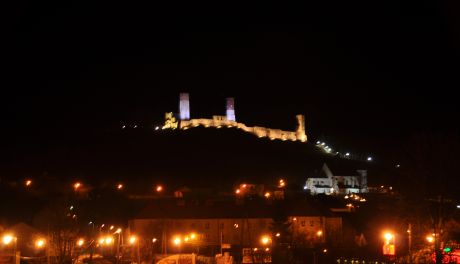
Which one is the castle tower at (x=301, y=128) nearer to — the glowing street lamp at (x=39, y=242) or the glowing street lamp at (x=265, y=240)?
the glowing street lamp at (x=265, y=240)

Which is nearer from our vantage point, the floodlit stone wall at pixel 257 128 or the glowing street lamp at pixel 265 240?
the glowing street lamp at pixel 265 240

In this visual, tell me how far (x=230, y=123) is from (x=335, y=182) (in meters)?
44.1

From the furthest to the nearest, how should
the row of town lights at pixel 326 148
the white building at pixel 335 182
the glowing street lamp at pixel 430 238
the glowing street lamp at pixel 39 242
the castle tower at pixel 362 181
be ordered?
the row of town lights at pixel 326 148
the white building at pixel 335 182
the castle tower at pixel 362 181
the glowing street lamp at pixel 39 242
the glowing street lamp at pixel 430 238

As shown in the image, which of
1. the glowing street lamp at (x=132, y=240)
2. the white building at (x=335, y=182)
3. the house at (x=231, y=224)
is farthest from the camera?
the white building at (x=335, y=182)

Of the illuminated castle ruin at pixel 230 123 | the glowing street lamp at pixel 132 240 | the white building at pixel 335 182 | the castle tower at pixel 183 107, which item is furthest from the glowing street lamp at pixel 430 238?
the castle tower at pixel 183 107

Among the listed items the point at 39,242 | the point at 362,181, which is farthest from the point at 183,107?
the point at 39,242

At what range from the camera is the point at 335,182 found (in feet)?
236

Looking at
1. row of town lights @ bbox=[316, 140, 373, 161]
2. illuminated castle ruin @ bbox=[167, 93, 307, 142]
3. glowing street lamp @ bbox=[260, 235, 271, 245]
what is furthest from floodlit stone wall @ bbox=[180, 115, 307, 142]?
glowing street lamp @ bbox=[260, 235, 271, 245]

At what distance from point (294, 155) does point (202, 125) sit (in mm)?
21728

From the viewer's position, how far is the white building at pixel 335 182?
226 ft

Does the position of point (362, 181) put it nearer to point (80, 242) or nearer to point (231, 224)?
point (231, 224)

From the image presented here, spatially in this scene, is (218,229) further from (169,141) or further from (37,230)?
(169,141)

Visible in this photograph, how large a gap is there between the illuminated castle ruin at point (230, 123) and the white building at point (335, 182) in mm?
38393

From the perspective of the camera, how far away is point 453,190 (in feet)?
78.7
